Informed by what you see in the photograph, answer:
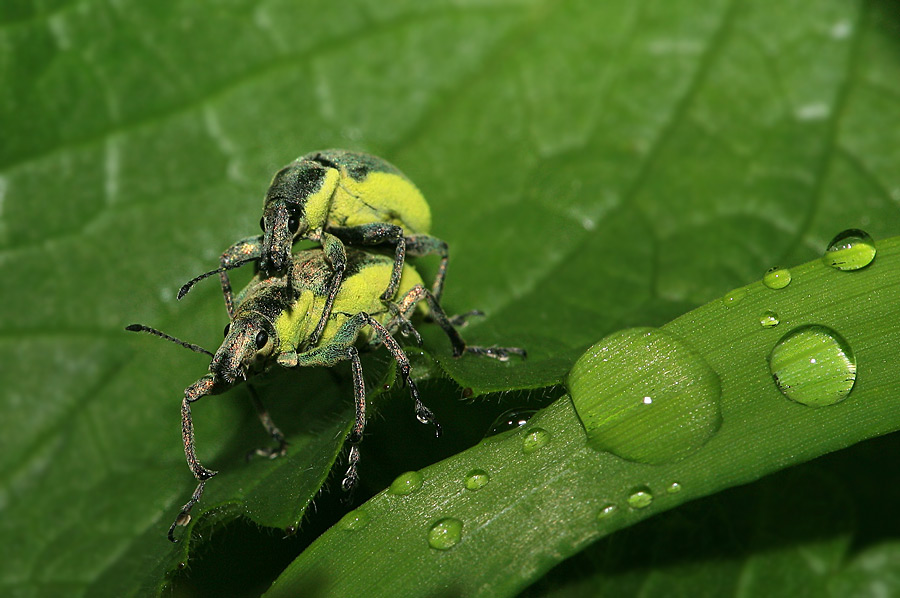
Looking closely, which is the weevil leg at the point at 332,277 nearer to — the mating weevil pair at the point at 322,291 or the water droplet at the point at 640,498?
the mating weevil pair at the point at 322,291

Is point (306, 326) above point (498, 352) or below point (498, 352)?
above

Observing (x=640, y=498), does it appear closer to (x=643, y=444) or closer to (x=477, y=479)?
(x=643, y=444)

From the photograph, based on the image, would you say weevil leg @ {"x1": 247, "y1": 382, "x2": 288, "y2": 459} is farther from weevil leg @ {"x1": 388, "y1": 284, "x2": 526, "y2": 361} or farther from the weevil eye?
weevil leg @ {"x1": 388, "y1": 284, "x2": 526, "y2": 361}

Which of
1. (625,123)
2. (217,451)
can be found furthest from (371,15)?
(217,451)

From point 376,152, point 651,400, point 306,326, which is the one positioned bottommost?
point 306,326

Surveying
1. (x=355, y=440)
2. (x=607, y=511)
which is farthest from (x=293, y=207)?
(x=607, y=511)

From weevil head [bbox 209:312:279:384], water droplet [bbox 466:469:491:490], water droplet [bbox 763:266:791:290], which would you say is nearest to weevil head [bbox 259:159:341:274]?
weevil head [bbox 209:312:279:384]
